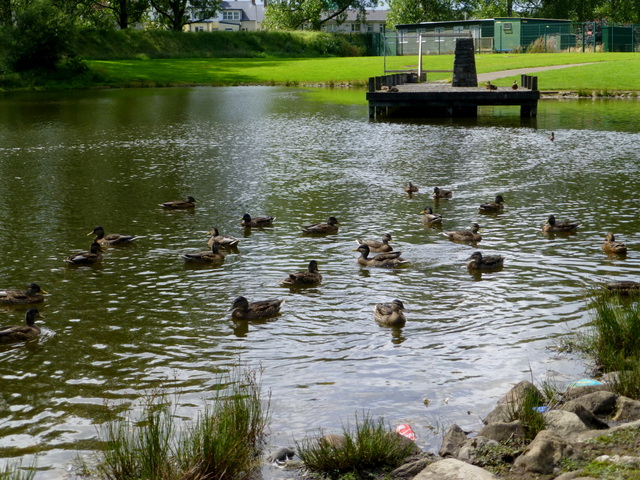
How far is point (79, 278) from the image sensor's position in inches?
685

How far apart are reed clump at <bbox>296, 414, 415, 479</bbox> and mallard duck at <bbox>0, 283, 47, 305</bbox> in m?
8.12

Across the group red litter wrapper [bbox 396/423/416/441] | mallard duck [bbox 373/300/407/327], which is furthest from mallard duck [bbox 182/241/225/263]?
red litter wrapper [bbox 396/423/416/441]

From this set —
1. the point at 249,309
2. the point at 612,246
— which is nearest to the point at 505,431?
the point at 249,309

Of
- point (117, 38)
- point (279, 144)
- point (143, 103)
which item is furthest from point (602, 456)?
point (117, 38)

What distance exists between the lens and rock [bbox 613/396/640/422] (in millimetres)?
9656

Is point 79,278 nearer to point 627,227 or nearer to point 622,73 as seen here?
point 627,227

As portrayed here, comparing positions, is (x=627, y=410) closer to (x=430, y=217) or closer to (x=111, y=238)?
(x=430, y=217)

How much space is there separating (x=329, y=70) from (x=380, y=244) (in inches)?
2733

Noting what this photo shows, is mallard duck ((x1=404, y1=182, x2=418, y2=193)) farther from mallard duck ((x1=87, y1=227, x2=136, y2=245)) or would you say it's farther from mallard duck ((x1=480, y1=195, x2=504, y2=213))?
mallard duck ((x1=87, y1=227, x2=136, y2=245))

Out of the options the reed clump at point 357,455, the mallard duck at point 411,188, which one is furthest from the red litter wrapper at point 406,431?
the mallard duck at point 411,188

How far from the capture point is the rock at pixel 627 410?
966 centimetres

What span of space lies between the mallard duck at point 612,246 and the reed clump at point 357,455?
1082 centimetres

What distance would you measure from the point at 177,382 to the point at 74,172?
2013 cm

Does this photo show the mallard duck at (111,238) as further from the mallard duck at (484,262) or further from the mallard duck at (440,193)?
the mallard duck at (440,193)
